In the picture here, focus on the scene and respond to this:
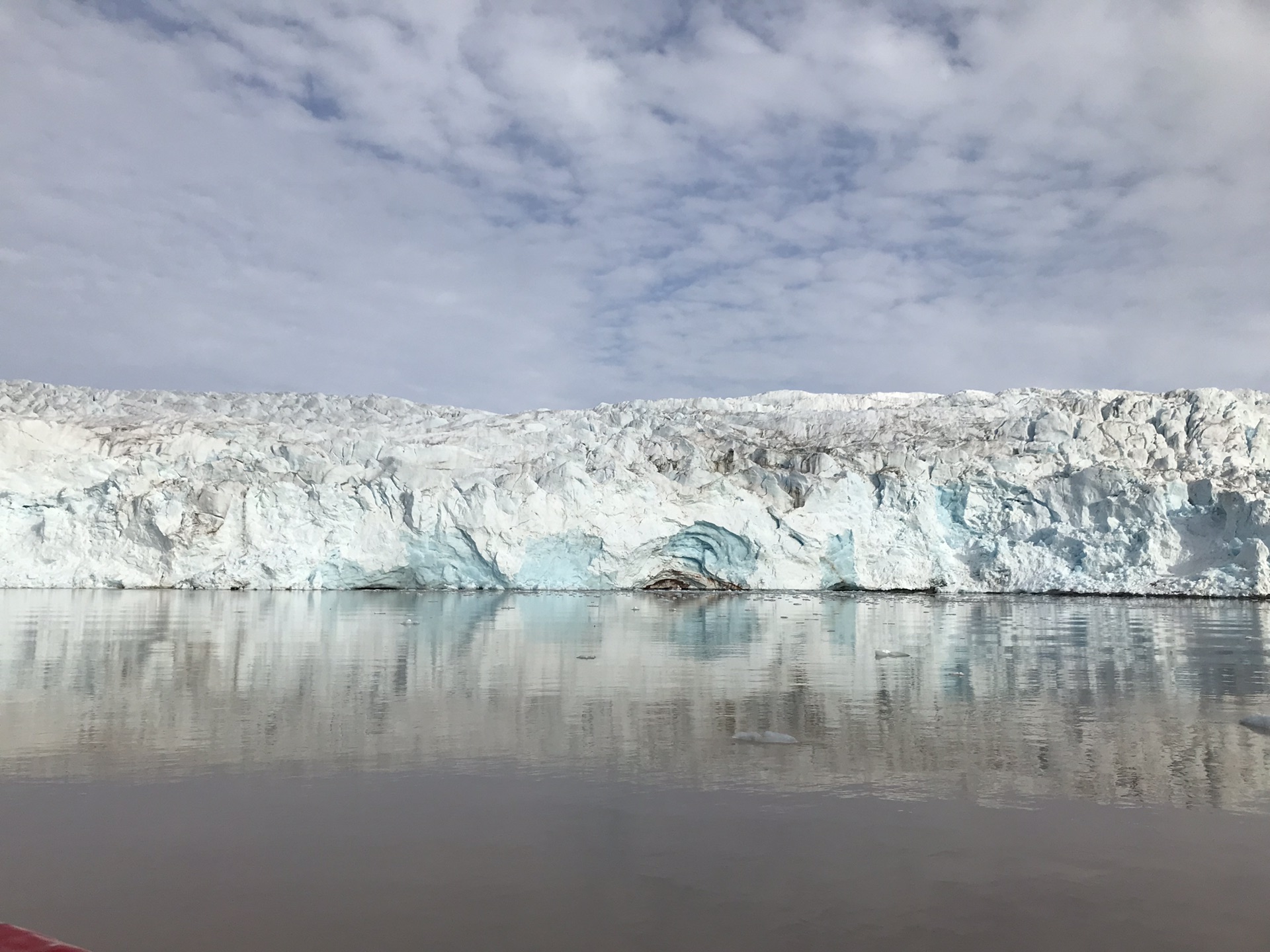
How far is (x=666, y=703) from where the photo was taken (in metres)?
6.67

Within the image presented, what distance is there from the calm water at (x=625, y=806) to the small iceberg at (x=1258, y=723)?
0.20 m

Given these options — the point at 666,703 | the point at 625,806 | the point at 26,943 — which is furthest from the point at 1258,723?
the point at 26,943

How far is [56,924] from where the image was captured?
259 centimetres

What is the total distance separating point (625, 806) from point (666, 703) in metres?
2.74

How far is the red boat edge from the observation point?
1.76 metres

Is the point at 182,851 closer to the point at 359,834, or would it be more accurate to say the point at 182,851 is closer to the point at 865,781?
the point at 359,834

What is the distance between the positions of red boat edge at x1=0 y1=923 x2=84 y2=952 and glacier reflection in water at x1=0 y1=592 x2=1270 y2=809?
278cm

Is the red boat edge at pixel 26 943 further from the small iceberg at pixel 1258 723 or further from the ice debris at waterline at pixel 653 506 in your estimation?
the ice debris at waterline at pixel 653 506

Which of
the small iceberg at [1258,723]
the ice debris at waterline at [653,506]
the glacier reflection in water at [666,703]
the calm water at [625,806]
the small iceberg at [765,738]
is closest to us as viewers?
the calm water at [625,806]

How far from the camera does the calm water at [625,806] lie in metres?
2.72

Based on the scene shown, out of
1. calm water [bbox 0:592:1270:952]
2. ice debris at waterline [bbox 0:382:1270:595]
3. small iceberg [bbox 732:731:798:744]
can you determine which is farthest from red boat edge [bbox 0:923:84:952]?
ice debris at waterline [bbox 0:382:1270:595]

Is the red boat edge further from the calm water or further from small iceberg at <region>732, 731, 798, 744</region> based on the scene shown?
small iceberg at <region>732, 731, 798, 744</region>

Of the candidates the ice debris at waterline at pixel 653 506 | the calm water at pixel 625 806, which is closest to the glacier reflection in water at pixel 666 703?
the calm water at pixel 625 806

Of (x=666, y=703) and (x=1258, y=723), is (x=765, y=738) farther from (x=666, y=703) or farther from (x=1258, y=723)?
(x=1258, y=723)
